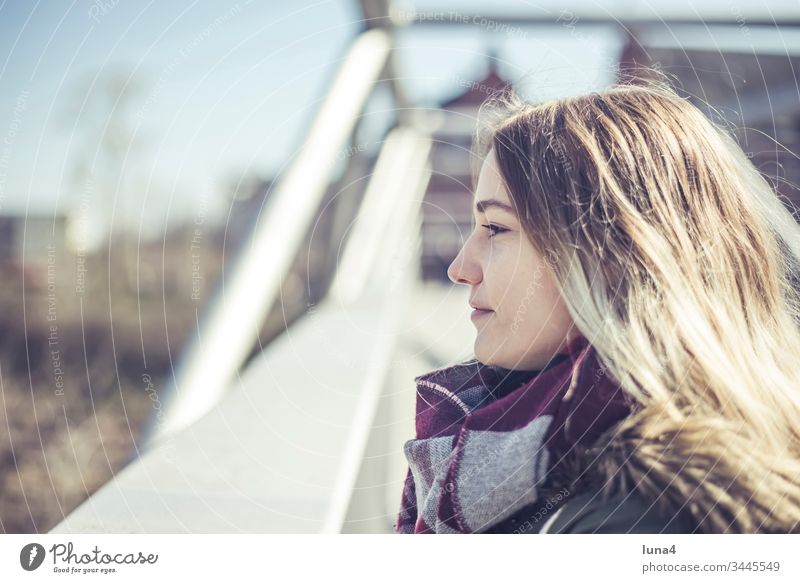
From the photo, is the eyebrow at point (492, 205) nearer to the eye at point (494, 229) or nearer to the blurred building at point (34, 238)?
the eye at point (494, 229)

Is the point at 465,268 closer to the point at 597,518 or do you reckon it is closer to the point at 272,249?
the point at 597,518

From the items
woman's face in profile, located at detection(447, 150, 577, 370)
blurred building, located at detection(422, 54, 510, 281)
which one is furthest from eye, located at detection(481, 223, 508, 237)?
blurred building, located at detection(422, 54, 510, 281)

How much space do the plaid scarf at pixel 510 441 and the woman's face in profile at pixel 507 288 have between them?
0.02m

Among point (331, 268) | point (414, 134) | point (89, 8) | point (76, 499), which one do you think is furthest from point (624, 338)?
point (414, 134)

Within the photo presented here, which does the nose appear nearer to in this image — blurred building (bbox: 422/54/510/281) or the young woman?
the young woman

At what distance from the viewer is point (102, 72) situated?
713 mm

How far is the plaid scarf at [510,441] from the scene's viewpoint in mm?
439

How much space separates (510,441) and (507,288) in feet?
0.33

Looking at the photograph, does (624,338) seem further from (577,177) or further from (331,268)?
(331,268)

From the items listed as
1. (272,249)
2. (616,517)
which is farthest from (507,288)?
(272,249)

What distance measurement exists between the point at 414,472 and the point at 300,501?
169 mm

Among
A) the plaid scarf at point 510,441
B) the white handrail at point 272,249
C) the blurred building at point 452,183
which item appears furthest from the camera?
the white handrail at point 272,249

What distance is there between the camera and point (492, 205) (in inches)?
19.3

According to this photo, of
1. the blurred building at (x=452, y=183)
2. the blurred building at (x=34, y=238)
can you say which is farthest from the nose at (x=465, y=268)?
the blurred building at (x=34, y=238)
